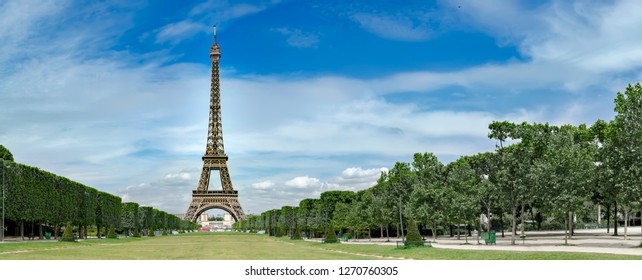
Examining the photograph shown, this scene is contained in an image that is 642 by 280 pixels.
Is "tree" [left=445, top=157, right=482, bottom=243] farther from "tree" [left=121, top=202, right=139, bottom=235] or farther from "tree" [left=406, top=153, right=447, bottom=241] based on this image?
"tree" [left=121, top=202, right=139, bottom=235]

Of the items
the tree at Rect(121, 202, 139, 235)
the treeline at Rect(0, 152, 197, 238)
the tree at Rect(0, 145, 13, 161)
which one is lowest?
the tree at Rect(121, 202, 139, 235)

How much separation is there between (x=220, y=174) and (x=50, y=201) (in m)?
109

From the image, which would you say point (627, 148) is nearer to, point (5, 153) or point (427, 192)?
point (427, 192)

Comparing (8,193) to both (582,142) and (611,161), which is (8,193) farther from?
(582,142)

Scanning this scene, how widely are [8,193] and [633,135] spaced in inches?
2508

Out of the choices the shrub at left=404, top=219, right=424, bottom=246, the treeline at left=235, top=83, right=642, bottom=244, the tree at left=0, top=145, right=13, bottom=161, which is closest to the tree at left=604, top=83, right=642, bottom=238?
the treeline at left=235, top=83, right=642, bottom=244

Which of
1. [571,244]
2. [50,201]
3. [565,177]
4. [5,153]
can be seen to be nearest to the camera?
[571,244]

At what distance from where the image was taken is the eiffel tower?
7264 inches

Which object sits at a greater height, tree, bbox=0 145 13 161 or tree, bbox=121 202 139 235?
tree, bbox=0 145 13 161

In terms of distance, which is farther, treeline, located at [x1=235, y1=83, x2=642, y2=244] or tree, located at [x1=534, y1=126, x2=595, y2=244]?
tree, located at [x1=534, y1=126, x2=595, y2=244]

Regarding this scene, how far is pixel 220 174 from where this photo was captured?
18888cm

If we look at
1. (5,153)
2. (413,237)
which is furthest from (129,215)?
(413,237)

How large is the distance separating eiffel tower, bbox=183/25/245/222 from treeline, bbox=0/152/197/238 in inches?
2578

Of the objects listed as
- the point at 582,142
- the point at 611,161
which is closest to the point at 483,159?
the point at 582,142
